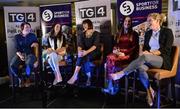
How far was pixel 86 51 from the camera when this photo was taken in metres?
4.54

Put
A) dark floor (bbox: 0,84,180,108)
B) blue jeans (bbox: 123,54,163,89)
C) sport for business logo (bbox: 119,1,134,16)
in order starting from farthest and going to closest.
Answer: sport for business logo (bbox: 119,1,134,16), dark floor (bbox: 0,84,180,108), blue jeans (bbox: 123,54,163,89)

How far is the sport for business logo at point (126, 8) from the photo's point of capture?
4449mm

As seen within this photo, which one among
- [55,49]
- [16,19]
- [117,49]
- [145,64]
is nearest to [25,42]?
[55,49]

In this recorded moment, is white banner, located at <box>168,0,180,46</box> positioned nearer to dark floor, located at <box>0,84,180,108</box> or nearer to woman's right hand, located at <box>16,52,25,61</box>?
dark floor, located at <box>0,84,180,108</box>

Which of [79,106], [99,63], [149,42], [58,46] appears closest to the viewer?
[149,42]

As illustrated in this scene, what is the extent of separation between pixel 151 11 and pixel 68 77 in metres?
1.94

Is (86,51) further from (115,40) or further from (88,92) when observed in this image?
(88,92)

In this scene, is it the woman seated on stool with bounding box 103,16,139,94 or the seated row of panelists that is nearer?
the seated row of panelists

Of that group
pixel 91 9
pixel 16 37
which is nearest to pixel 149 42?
pixel 91 9

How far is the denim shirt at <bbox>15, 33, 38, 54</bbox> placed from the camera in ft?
16.5

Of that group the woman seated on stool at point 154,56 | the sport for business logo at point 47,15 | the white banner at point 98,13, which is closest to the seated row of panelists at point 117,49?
the woman seated on stool at point 154,56

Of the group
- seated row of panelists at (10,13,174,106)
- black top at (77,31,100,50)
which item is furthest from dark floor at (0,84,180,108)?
black top at (77,31,100,50)

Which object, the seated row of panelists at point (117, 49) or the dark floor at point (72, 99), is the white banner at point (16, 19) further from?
the dark floor at point (72, 99)

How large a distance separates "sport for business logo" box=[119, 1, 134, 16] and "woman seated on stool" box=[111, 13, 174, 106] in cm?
76
